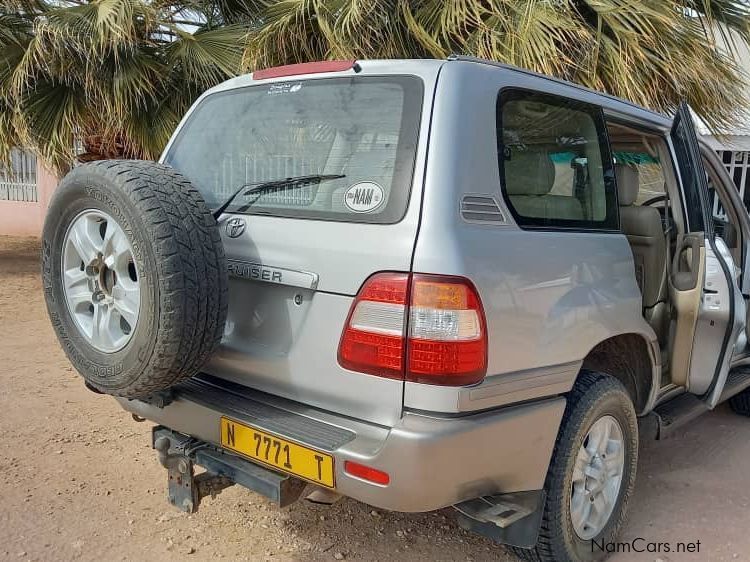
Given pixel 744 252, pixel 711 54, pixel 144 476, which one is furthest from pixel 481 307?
pixel 711 54

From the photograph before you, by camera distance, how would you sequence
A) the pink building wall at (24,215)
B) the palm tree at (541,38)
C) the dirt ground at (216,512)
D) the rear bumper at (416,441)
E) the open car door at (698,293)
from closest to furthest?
the rear bumper at (416,441) → the dirt ground at (216,512) → the open car door at (698,293) → the palm tree at (541,38) → the pink building wall at (24,215)

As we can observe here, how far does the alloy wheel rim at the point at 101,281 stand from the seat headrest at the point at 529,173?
1.28 metres

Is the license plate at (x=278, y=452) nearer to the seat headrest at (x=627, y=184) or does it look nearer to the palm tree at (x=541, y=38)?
the seat headrest at (x=627, y=184)

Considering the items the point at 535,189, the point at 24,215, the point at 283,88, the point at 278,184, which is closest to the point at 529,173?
the point at 535,189

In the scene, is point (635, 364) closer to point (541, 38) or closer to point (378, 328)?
A: point (378, 328)

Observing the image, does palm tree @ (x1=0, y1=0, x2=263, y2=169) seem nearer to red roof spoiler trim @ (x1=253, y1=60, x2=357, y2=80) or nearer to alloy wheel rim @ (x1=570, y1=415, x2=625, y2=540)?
red roof spoiler trim @ (x1=253, y1=60, x2=357, y2=80)

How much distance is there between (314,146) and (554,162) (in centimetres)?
92

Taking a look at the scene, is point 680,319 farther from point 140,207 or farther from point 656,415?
point 140,207

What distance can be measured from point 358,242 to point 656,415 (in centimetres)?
198

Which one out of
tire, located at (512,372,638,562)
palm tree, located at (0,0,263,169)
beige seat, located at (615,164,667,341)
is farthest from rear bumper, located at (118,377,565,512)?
palm tree, located at (0,0,263,169)

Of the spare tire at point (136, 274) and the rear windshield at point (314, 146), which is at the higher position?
the rear windshield at point (314, 146)

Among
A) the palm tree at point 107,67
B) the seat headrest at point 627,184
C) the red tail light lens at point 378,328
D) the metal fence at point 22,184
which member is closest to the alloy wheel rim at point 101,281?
the red tail light lens at point 378,328

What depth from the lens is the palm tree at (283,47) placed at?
18.5 feet

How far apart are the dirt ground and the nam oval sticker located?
1.49 m
